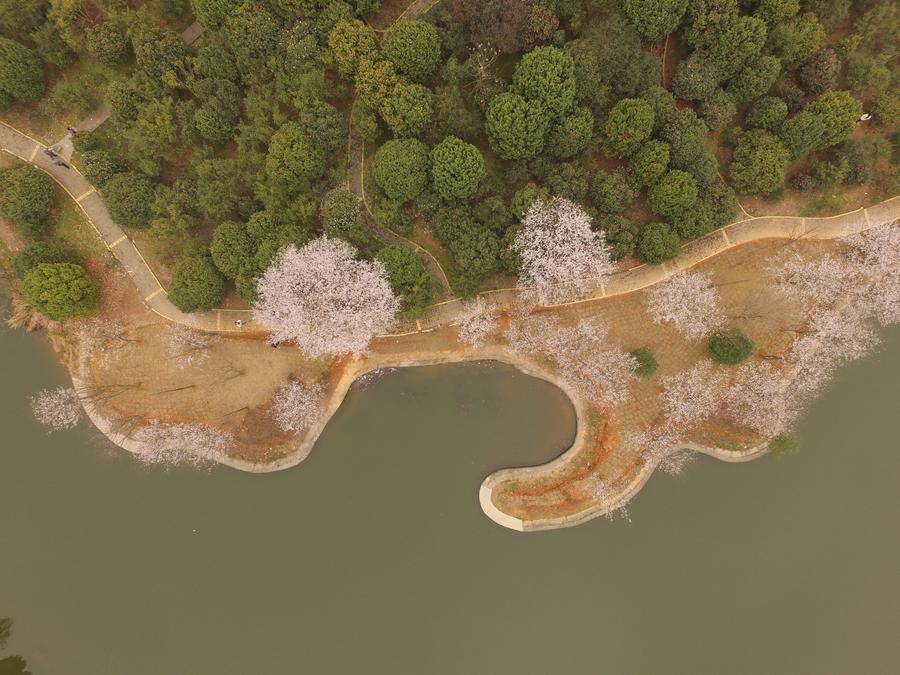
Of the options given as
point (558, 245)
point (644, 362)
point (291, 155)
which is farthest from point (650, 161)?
point (291, 155)

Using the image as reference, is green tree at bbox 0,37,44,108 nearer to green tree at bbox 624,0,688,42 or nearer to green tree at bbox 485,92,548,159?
green tree at bbox 485,92,548,159

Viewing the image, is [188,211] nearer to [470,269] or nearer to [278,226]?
[278,226]

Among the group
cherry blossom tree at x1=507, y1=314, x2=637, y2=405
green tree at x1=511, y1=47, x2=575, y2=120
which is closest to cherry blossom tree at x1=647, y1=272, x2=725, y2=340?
cherry blossom tree at x1=507, y1=314, x2=637, y2=405

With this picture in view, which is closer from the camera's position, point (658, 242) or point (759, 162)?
point (759, 162)

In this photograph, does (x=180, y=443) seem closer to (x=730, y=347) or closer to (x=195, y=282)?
(x=195, y=282)

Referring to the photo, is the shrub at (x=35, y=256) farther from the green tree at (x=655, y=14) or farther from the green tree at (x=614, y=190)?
the green tree at (x=655, y=14)

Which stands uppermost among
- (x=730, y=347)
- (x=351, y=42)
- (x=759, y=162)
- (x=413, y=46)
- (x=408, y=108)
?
(x=351, y=42)
